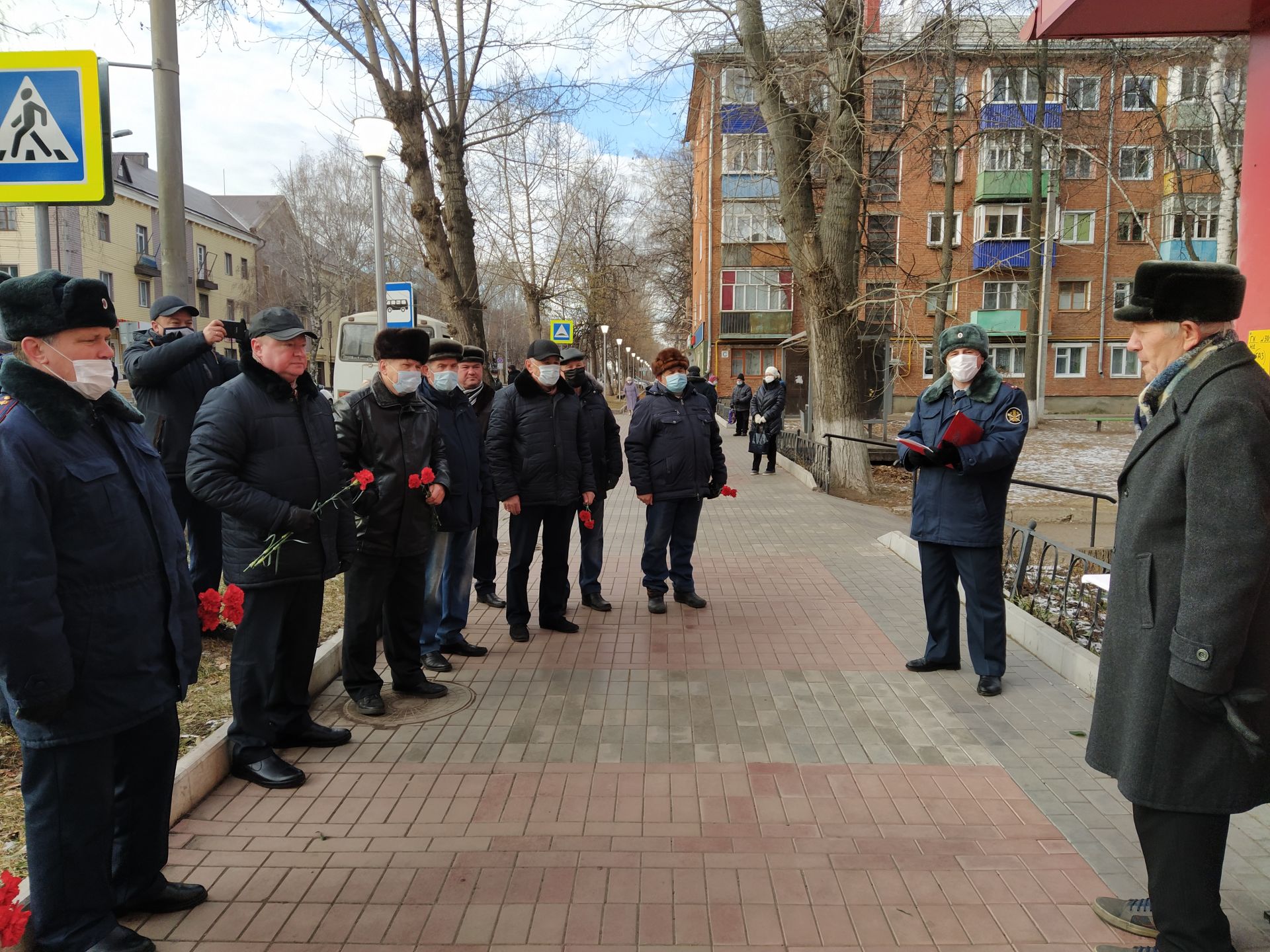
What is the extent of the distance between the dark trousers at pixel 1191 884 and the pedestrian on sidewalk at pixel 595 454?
463cm

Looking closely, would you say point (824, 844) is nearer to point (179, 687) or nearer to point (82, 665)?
point (179, 687)

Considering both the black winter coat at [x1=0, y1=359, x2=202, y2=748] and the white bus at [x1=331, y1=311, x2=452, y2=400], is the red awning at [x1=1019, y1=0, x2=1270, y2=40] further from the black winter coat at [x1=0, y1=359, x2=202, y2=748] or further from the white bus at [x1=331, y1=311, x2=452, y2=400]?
the white bus at [x1=331, y1=311, x2=452, y2=400]

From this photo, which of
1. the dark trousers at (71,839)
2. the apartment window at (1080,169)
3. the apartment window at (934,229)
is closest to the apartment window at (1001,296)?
the apartment window at (934,229)

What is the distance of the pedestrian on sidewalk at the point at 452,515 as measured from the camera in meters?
5.75

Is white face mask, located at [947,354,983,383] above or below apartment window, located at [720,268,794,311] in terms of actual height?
below

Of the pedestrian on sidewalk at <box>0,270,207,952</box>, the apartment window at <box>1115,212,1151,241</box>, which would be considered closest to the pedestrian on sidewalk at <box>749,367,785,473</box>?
the pedestrian on sidewalk at <box>0,270,207,952</box>

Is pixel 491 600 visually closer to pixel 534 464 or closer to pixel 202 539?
pixel 534 464

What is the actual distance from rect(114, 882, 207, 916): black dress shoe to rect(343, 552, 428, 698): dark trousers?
182 centimetres

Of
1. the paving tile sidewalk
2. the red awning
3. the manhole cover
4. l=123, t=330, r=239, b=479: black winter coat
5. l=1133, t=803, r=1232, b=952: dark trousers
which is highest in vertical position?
the red awning

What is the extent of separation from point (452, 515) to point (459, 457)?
0.38 meters

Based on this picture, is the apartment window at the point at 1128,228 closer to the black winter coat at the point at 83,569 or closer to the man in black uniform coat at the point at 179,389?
the man in black uniform coat at the point at 179,389

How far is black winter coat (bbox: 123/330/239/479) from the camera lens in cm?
528

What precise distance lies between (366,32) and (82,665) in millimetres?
12300

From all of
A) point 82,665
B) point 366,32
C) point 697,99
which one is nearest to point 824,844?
point 82,665
